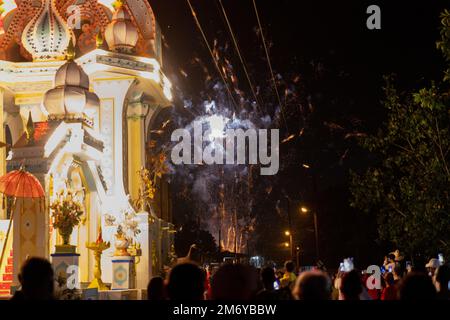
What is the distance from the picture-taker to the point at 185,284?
19.4 ft

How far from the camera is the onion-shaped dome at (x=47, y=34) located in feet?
84.5

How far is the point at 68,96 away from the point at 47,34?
4.84 meters

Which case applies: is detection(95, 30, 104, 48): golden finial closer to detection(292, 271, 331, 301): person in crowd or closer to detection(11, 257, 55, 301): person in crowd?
detection(292, 271, 331, 301): person in crowd

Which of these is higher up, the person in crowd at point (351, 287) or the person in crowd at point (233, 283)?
the person in crowd at point (233, 283)

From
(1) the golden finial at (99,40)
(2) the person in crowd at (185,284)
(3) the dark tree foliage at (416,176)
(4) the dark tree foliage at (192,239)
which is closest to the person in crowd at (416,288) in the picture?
(2) the person in crowd at (185,284)

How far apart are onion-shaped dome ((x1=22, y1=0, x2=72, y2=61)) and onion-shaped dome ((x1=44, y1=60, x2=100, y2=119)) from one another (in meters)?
3.50

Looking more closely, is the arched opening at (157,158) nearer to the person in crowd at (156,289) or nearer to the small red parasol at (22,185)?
A: the small red parasol at (22,185)

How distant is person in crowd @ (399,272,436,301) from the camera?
5.78 m

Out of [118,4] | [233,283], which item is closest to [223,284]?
[233,283]

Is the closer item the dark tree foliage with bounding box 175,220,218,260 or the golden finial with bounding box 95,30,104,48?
the golden finial with bounding box 95,30,104,48

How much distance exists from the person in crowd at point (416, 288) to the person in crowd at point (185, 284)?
155cm

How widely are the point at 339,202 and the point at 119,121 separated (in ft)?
98.2

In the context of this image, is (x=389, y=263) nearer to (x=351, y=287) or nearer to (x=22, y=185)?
(x=22, y=185)

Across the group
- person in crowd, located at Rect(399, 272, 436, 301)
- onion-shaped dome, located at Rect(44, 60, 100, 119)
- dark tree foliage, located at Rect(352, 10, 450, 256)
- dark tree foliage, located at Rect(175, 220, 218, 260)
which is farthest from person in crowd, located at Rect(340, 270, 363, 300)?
dark tree foliage, located at Rect(175, 220, 218, 260)
